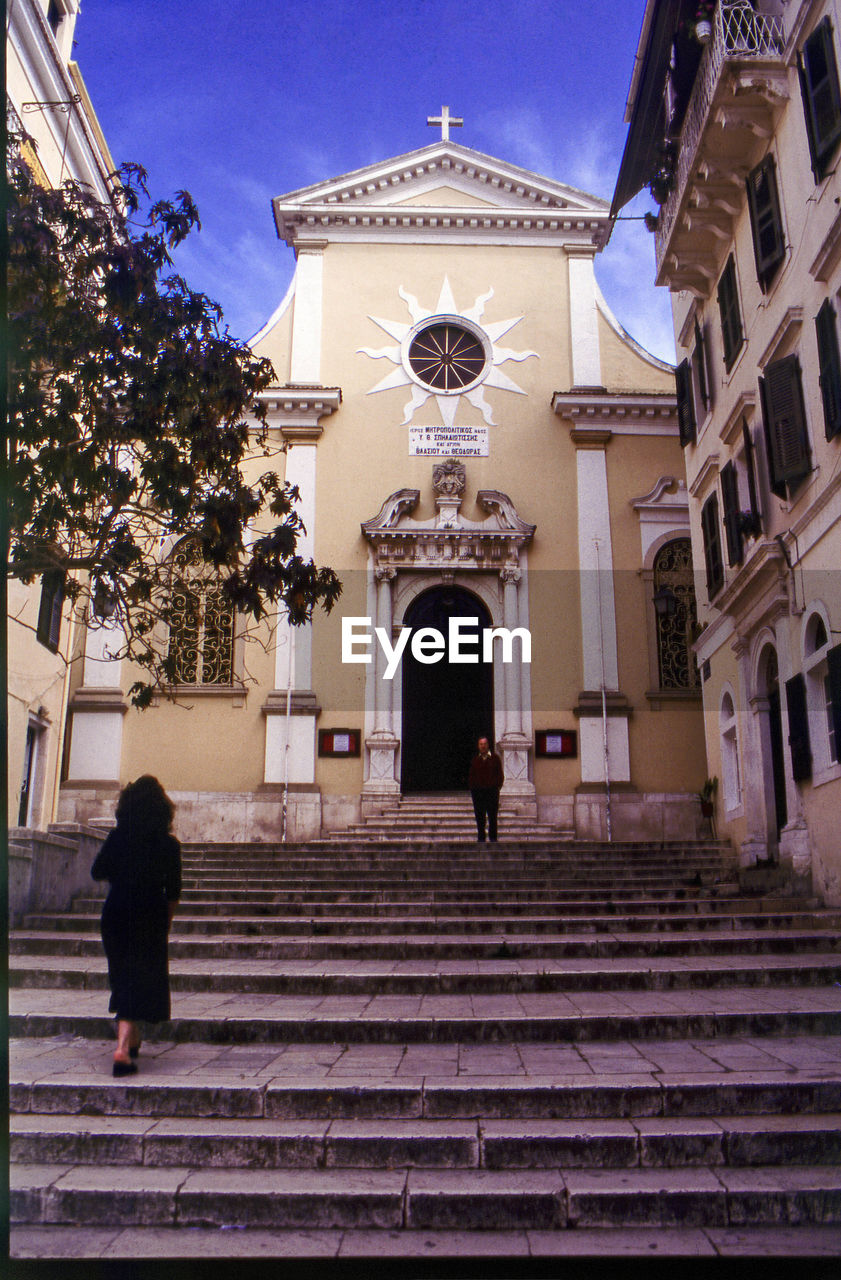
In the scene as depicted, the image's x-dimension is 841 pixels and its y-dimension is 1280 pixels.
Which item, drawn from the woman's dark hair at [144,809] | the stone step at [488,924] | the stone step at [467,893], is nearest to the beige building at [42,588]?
the stone step at [467,893]

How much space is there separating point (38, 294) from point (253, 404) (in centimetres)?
209

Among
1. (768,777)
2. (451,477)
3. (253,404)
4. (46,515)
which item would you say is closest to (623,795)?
(768,777)

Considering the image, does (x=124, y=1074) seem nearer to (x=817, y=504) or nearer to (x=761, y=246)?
(x=817, y=504)

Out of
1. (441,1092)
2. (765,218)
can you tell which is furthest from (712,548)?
(441,1092)

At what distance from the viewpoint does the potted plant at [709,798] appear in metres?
16.0

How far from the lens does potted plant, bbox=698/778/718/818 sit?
16047mm

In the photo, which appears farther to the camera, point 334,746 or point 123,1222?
point 334,746

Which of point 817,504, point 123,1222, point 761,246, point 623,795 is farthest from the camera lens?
point 623,795

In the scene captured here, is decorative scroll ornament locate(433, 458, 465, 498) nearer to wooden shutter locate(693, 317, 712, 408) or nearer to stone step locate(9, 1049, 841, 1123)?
wooden shutter locate(693, 317, 712, 408)

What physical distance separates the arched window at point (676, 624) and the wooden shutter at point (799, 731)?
6417 millimetres

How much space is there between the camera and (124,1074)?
5871mm

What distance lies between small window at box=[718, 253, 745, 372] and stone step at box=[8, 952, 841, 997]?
27.4 ft

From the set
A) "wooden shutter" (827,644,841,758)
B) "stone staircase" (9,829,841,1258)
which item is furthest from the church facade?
"stone staircase" (9,829,841,1258)

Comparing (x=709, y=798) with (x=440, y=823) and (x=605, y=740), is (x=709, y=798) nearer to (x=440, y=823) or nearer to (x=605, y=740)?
(x=605, y=740)
